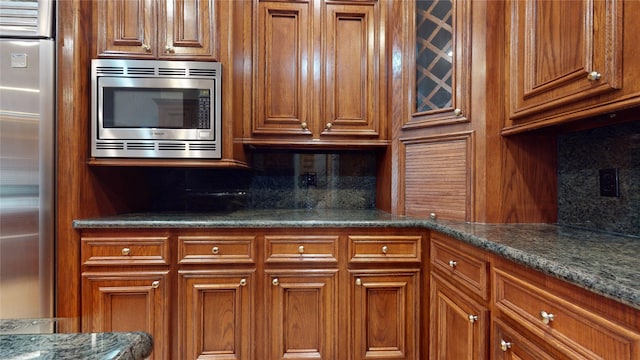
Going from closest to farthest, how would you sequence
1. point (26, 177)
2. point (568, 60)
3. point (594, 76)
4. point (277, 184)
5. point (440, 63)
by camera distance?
point (594, 76), point (568, 60), point (26, 177), point (440, 63), point (277, 184)

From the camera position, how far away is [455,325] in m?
1.34

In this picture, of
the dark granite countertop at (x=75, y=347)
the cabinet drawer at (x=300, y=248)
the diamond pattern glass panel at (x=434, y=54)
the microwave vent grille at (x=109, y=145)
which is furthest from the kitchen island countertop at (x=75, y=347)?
the diamond pattern glass panel at (x=434, y=54)

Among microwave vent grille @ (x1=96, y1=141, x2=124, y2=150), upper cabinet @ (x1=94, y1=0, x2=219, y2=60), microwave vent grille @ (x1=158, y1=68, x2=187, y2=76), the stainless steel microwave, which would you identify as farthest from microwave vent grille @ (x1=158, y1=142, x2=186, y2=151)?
upper cabinet @ (x1=94, y1=0, x2=219, y2=60)

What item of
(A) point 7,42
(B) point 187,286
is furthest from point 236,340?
(A) point 7,42

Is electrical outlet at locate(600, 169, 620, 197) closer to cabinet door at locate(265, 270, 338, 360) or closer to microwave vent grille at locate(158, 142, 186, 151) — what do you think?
cabinet door at locate(265, 270, 338, 360)

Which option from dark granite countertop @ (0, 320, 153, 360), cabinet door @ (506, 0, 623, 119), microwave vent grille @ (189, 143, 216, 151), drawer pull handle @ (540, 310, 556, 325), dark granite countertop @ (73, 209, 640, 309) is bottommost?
drawer pull handle @ (540, 310, 556, 325)

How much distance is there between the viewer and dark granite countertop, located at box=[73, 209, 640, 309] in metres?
0.71

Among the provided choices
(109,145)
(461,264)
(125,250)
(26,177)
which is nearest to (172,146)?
(109,145)

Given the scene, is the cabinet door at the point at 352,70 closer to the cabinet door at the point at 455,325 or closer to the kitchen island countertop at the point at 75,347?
the cabinet door at the point at 455,325

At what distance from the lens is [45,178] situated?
1497 mm

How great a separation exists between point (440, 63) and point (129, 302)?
204cm

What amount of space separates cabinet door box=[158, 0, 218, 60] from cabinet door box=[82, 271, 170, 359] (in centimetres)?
116

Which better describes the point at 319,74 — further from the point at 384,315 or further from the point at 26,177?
the point at 26,177

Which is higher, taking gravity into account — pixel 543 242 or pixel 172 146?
pixel 172 146
